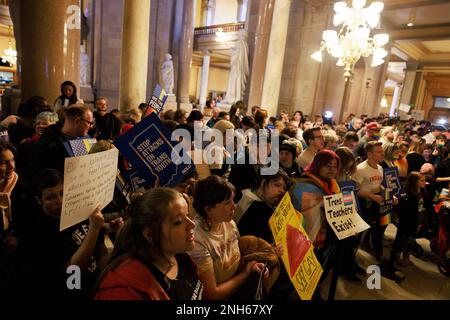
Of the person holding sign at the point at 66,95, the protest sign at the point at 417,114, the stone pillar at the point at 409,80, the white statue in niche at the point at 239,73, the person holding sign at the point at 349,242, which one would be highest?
the stone pillar at the point at 409,80

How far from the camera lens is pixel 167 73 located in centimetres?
1532

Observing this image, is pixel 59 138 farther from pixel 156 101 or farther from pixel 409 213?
pixel 409 213

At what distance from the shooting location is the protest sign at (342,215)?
247 cm

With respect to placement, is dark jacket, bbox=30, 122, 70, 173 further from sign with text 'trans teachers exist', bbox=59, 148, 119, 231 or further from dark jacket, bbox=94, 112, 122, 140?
dark jacket, bbox=94, 112, 122, 140

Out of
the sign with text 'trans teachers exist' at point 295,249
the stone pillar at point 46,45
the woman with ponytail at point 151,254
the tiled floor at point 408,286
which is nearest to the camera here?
the woman with ponytail at point 151,254

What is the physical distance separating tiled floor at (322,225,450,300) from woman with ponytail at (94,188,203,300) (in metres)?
2.67

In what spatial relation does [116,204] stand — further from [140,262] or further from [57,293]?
[140,262]

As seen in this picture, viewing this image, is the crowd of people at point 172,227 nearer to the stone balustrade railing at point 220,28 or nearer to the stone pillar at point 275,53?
the stone pillar at point 275,53

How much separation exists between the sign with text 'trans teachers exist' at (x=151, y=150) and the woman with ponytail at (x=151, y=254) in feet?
3.23

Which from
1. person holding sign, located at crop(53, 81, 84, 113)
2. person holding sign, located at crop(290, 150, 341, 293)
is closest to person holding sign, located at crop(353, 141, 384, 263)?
person holding sign, located at crop(290, 150, 341, 293)

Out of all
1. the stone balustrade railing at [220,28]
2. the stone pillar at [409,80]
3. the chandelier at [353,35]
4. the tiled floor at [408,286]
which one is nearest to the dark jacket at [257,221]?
Result: the tiled floor at [408,286]

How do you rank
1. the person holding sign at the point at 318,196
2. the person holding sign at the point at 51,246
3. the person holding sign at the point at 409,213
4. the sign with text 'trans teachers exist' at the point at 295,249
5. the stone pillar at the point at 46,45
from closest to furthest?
the person holding sign at the point at 51,246, the sign with text 'trans teachers exist' at the point at 295,249, the person holding sign at the point at 318,196, the person holding sign at the point at 409,213, the stone pillar at the point at 46,45

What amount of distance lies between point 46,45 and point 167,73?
425 inches

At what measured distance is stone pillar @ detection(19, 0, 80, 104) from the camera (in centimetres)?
474
